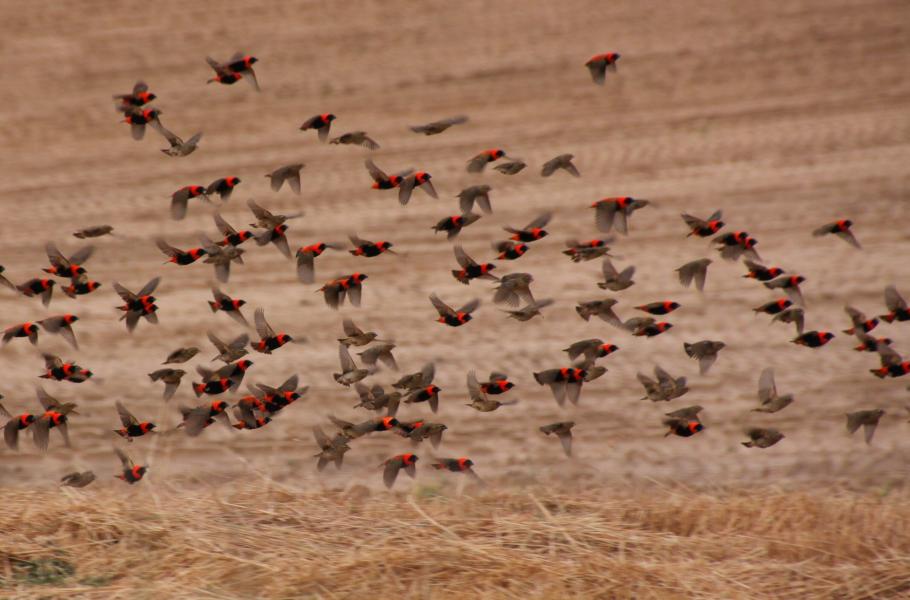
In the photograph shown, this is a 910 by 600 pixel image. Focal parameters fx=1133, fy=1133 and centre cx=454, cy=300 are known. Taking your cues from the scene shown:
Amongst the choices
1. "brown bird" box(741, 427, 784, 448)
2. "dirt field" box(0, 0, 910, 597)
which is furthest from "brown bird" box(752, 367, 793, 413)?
"dirt field" box(0, 0, 910, 597)

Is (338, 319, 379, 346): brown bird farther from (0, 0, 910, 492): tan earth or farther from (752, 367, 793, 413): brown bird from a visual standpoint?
(752, 367, 793, 413): brown bird

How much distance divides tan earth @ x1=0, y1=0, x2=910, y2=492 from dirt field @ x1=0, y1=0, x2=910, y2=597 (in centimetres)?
3

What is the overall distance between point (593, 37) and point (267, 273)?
4.95 metres

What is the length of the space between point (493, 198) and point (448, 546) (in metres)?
6.37

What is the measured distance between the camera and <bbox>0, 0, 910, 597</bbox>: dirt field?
995 cm

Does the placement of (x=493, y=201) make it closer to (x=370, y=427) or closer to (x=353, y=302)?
(x=353, y=302)

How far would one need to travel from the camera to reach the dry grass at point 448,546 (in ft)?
20.4

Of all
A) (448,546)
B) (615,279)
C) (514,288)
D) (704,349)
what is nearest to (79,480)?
(448,546)

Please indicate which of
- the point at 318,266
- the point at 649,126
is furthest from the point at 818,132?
the point at 318,266

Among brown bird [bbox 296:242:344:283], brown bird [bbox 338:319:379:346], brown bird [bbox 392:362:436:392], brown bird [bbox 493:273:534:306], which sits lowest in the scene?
brown bird [bbox 392:362:436:392]

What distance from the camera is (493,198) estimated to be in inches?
488

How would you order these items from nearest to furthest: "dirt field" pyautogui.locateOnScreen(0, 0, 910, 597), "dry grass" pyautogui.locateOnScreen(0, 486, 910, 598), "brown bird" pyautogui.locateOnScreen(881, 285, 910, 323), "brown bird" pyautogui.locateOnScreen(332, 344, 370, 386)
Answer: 1. "dry grass" pyautogui.locateOnScreen(0, 486, 910, 598)
2. "brown bird" pyautogui.locateOnScreen(881, 285, 910, 323)
3. "brown bird" pyautogui.locateOnScreen(332, 344, 370, 386)
4. "dirt field" pyautogui.locateOnScreen(0, 0, 910, 597)

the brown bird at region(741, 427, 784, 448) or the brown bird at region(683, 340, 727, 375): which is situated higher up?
the brown bird at region(683, 340, 727, 375)

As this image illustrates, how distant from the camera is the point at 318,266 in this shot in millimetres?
12094
